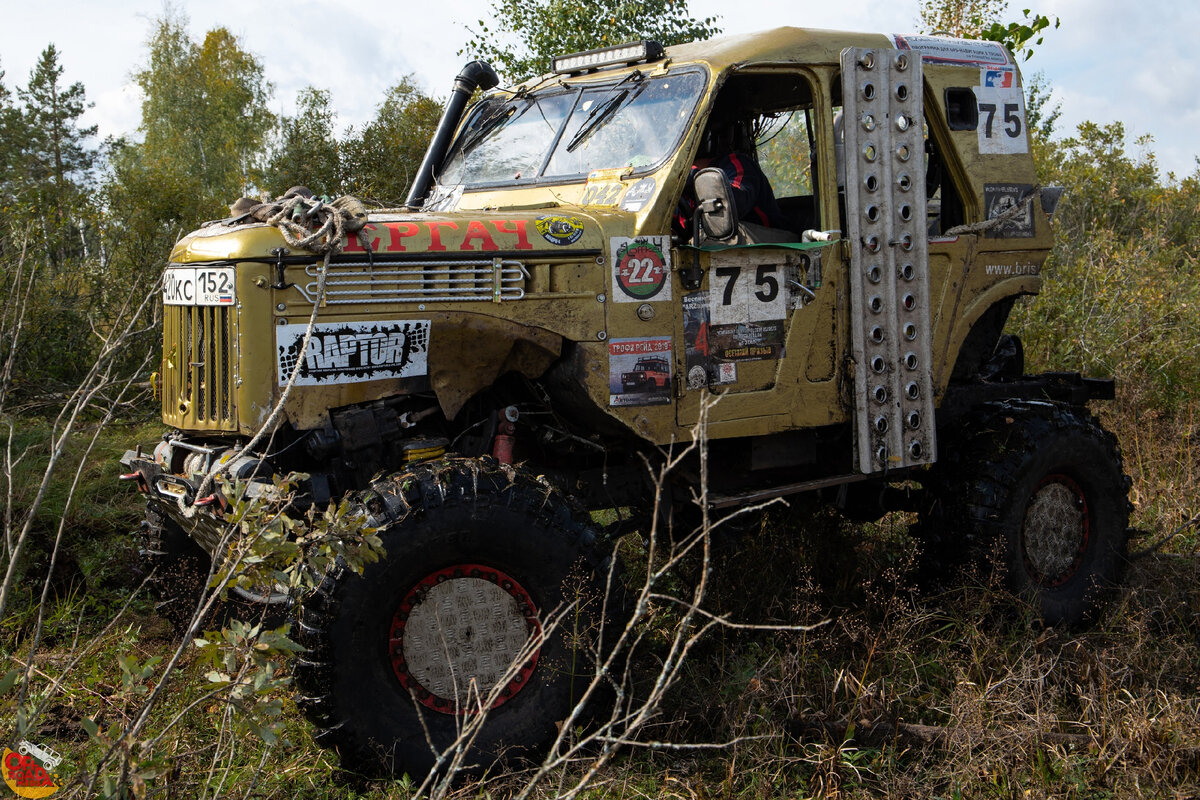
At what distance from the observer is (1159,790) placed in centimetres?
360

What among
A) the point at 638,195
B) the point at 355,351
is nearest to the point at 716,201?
the point at 638,195

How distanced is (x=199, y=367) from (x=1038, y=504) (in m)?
3.94

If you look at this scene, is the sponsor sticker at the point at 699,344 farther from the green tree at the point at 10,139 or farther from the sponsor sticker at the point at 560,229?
the green tree at the point at 10,139

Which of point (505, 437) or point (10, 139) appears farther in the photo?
point (10, 139)

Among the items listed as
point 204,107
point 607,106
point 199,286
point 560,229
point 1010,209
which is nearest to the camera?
point 199,286

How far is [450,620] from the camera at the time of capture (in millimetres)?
3654

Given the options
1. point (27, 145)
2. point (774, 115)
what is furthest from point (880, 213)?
point (27, 145)

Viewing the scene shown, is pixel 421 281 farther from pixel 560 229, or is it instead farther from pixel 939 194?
pixel 939 194

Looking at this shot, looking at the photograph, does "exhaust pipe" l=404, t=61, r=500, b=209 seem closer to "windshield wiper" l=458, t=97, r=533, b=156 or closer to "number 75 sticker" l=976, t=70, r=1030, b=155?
"windshield wiper" l=458, t=97, r=533, b=156

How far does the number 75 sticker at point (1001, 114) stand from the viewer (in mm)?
4992

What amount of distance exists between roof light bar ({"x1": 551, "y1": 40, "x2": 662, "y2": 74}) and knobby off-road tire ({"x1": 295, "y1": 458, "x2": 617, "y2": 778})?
1.99 m

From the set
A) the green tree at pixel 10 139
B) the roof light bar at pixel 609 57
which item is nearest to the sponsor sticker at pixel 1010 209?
the roof light bar at pixel 609 57

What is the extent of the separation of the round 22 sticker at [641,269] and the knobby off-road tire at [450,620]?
837 mm

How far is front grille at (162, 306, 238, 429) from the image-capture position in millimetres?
3701
